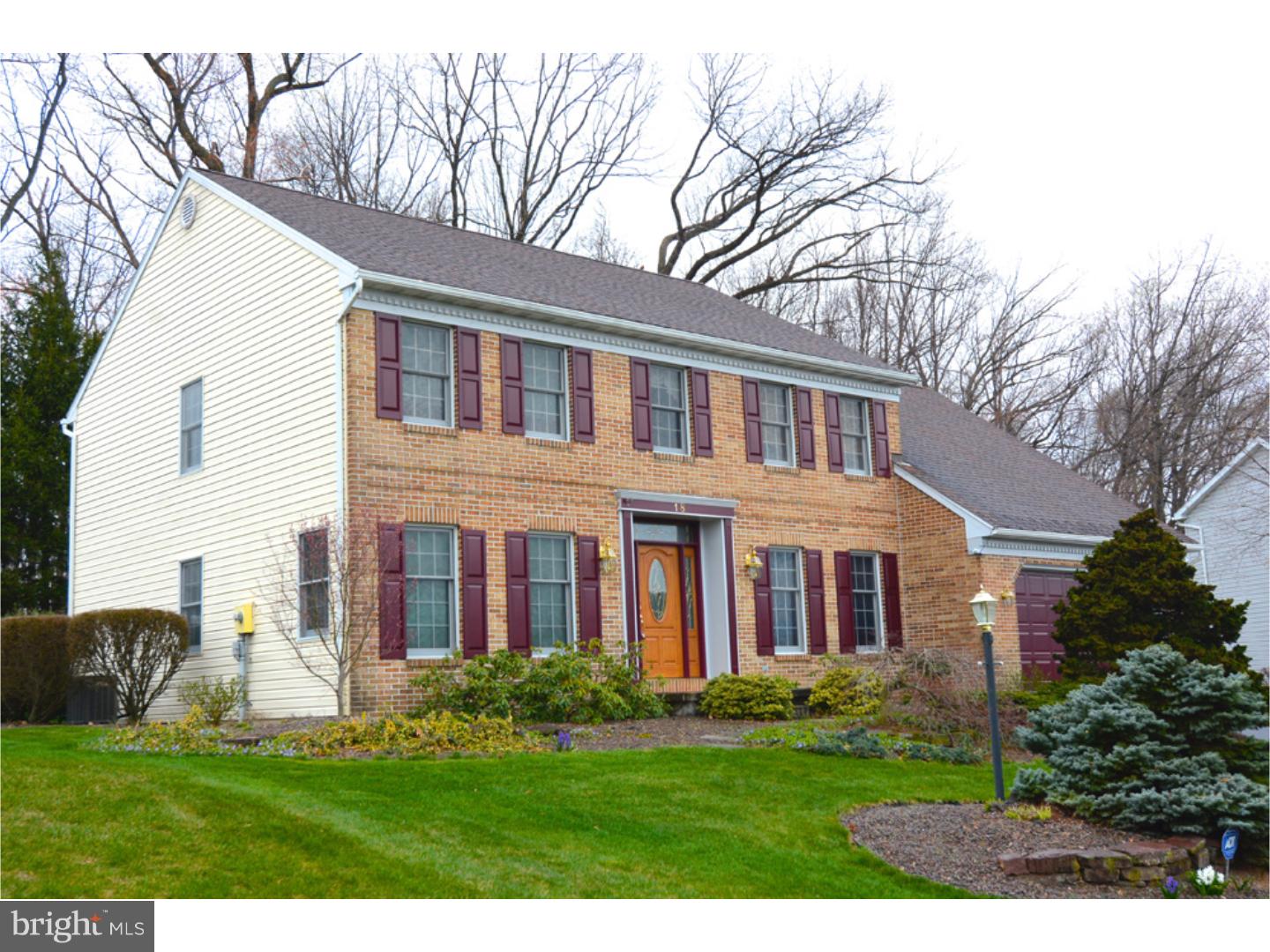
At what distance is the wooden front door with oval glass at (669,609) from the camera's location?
18.9 metres

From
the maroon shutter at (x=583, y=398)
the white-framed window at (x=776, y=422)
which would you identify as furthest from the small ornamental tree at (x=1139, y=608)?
the maroon shutter at (x=583, y=398)

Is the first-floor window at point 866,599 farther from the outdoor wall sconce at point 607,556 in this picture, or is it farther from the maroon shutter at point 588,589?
the maroon shutter at point 588,589

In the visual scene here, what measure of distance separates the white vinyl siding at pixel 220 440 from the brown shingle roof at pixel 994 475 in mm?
10631

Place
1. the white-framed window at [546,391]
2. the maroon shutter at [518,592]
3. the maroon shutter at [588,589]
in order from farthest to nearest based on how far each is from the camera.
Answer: the white-framed window at [546,391] → the maroon shutter at [588,589] → the maroon shutter at [518,592]

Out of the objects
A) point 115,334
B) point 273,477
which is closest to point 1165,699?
point 273,477

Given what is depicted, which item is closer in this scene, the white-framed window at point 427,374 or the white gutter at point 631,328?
the white gutter at point 631,328

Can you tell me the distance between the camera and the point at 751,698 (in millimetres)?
17297

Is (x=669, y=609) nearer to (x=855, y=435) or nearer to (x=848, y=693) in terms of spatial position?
(x=848, y=693)

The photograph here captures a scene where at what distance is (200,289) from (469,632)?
695 centimetres

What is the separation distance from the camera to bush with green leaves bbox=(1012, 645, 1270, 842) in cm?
1007

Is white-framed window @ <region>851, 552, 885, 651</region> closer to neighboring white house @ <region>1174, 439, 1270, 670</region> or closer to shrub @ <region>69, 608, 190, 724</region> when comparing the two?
shrub @ <region>69, 608, 190, 724</region>

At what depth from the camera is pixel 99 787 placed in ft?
30.2

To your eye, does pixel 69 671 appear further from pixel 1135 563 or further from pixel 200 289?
pixel 1135 563

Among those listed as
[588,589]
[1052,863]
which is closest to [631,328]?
[588,589]
